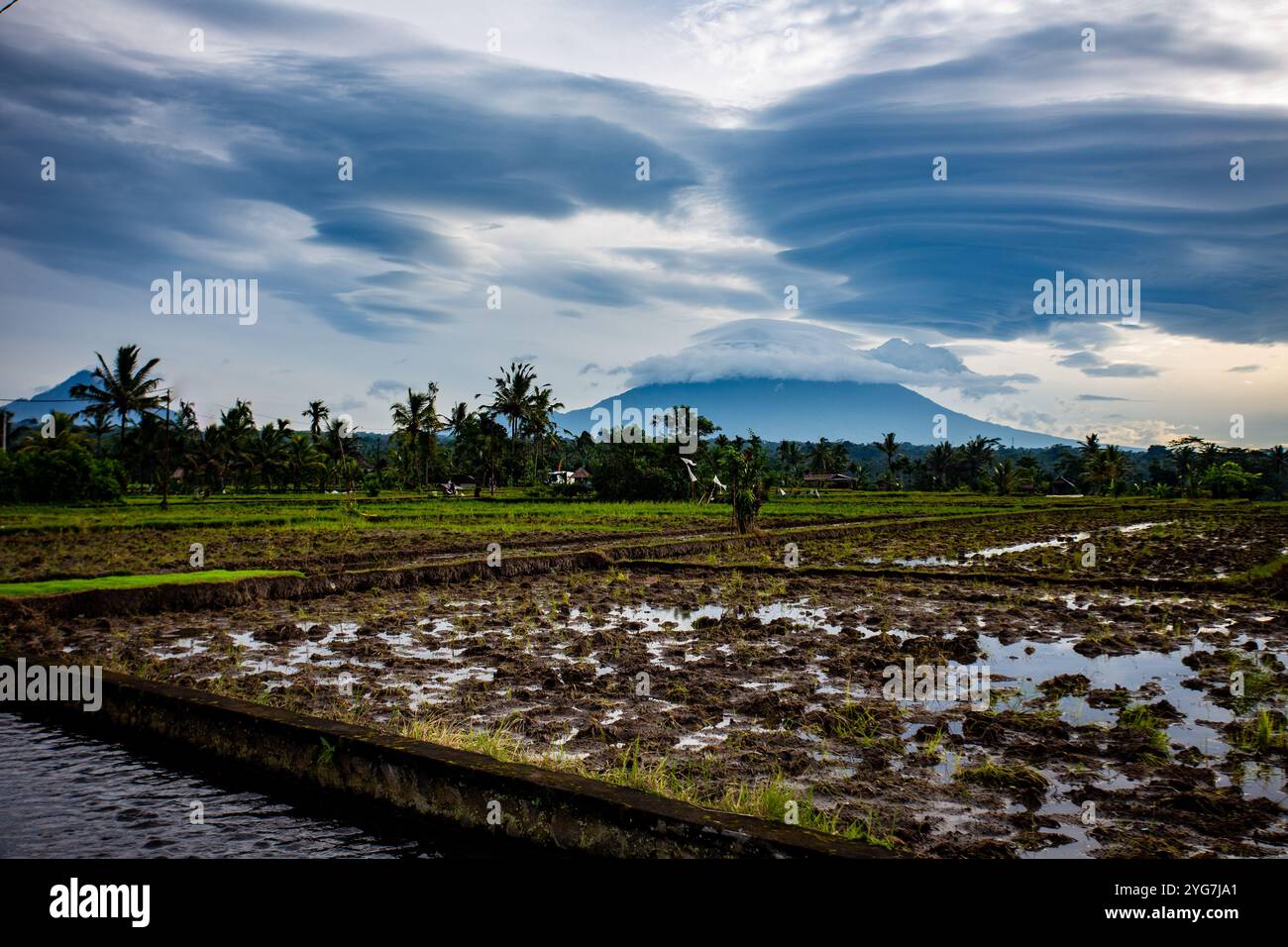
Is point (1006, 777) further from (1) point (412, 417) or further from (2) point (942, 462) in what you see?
(2) point (942, 462)

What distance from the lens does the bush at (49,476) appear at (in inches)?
1678

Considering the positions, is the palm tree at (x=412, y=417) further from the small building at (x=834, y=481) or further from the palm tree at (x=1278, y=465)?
the palm tree at (x=1278, y=465)

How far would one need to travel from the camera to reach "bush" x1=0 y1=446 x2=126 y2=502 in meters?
42.6

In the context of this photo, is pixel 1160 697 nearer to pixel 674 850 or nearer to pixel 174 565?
pixel 674 850

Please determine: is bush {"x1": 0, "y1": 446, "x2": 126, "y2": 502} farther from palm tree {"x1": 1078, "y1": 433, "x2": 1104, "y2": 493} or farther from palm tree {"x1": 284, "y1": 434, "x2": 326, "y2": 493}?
palm tree {"x1": 1078, "y1": 433, "x2": 1104, "y2": 493}

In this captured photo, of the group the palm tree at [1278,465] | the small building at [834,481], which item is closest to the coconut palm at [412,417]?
the small building at [834,481]

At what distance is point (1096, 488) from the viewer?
268ft

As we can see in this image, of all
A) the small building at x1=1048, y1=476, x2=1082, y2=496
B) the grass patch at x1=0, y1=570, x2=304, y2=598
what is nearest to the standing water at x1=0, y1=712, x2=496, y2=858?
the grass patch at x1=0, y1=570, x2=304, y2=598

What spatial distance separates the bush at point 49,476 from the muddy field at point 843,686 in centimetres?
3620

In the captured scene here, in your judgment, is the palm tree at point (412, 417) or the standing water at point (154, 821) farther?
the palm tree at point (412, 417)

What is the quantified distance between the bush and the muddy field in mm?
36197

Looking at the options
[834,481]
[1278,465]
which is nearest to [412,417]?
[834,481]

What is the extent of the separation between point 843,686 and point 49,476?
46473 mm
